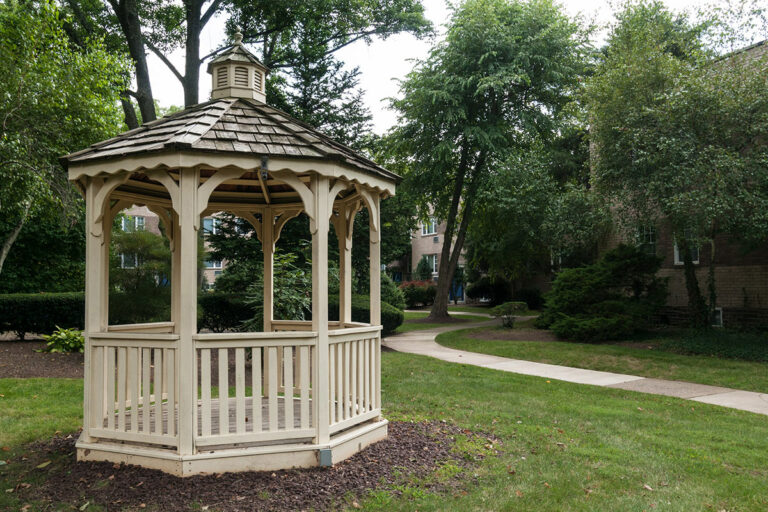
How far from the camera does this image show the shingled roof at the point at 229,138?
5.07m

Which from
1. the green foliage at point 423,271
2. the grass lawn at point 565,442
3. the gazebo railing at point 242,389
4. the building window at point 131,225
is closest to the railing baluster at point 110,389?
the grass lawn at point 565,442

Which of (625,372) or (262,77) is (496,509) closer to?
(262,77)

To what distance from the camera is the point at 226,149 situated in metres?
5.02

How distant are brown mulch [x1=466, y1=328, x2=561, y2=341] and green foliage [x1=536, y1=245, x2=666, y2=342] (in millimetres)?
432

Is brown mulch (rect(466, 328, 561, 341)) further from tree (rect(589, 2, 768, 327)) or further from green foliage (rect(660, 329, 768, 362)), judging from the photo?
tree (rect(589, 2, 768, 327))

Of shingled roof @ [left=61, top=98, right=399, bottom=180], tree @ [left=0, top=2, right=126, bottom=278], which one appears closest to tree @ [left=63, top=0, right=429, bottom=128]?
tree @ [left=0, top=2, right=126, bottom=278]

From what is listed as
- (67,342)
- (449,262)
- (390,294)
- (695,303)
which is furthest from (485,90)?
(67,342)

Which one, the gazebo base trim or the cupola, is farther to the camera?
the cupola

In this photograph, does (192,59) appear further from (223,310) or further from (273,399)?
(273,399)

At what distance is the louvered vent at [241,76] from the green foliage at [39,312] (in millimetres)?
10084

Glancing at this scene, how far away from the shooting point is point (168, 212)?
6938 mm

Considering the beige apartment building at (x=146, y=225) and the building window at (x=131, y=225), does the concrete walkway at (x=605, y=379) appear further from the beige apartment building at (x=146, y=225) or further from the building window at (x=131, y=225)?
the building window at (x=131, y=225)

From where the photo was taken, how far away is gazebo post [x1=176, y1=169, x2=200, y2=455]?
4949 millimetres

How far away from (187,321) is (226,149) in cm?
154
